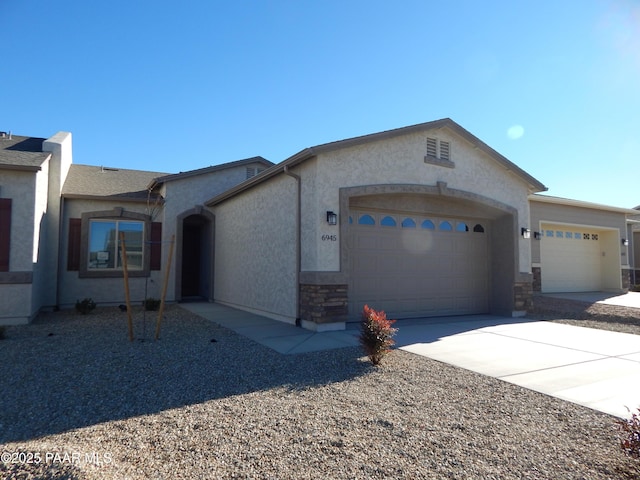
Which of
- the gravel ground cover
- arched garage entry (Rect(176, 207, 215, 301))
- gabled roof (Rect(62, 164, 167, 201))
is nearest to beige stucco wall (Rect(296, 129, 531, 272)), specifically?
the gravel ground cover

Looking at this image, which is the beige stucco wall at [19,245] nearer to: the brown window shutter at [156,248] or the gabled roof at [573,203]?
the brown window shutter at [156,248]

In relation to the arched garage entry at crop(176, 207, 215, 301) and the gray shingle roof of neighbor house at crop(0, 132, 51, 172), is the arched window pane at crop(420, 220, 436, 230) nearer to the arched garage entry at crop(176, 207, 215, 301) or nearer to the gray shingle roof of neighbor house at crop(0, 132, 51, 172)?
the arched garage entry at crop(176, 207, 215, 301)

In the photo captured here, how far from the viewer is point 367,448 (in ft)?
10.8

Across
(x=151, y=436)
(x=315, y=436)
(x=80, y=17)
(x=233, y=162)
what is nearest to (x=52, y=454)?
(x=151, y=436)

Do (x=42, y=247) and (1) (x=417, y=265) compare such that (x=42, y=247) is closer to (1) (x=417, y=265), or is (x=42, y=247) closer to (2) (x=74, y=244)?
(2) (x=74, y=244)

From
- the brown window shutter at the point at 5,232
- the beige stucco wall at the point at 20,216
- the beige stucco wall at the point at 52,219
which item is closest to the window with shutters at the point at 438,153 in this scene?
the beige stucco wall at the point at 20,216

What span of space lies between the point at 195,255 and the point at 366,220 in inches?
413

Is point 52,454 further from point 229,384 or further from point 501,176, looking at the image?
point 501,176

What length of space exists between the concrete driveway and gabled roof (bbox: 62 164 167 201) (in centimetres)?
1071

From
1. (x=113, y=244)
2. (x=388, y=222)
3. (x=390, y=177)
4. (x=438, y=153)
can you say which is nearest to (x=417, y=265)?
(x=388, y=222)

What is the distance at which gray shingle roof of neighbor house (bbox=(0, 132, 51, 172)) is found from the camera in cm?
938

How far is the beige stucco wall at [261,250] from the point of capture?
968 centimetres

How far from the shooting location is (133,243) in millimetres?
13914

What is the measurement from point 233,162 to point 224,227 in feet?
9.70
